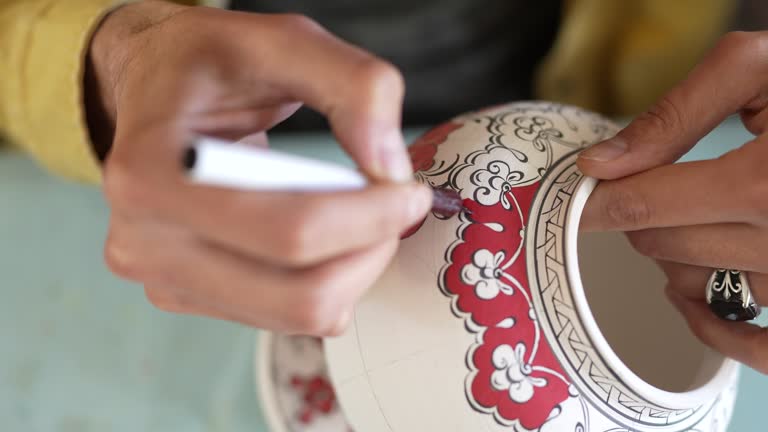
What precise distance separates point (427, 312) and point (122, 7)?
36 centimetres

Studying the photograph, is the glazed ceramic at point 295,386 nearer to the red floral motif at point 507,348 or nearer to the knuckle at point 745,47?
the red floral motif at point 507,348

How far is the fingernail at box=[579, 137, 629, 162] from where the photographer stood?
398 millimetres

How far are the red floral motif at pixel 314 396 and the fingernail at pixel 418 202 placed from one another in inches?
12.0

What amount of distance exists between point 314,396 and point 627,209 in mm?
325

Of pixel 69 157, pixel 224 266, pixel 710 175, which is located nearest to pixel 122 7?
pixel 69 157

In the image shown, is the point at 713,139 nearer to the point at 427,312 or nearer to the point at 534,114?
the point at 534,114

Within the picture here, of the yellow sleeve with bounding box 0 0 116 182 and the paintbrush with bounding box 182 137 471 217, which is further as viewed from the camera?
the yellow sleeve with bounding box 0 0 116 182

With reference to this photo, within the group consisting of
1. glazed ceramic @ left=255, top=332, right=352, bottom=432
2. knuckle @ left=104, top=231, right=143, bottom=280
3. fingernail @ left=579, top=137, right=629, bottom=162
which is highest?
fingernail @ left=579, top=137, right=629, bottom=162

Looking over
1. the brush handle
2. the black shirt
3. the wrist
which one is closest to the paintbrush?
the brush handle

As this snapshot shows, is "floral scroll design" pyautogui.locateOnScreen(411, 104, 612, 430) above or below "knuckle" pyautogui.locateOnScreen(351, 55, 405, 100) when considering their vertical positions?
below

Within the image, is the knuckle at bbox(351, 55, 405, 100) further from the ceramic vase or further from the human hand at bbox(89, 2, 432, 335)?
the ceramic vase

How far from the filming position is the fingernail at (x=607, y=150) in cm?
40

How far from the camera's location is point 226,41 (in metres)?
0.34

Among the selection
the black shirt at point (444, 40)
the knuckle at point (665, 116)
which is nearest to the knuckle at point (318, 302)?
the knuckle at point (665, 116)
